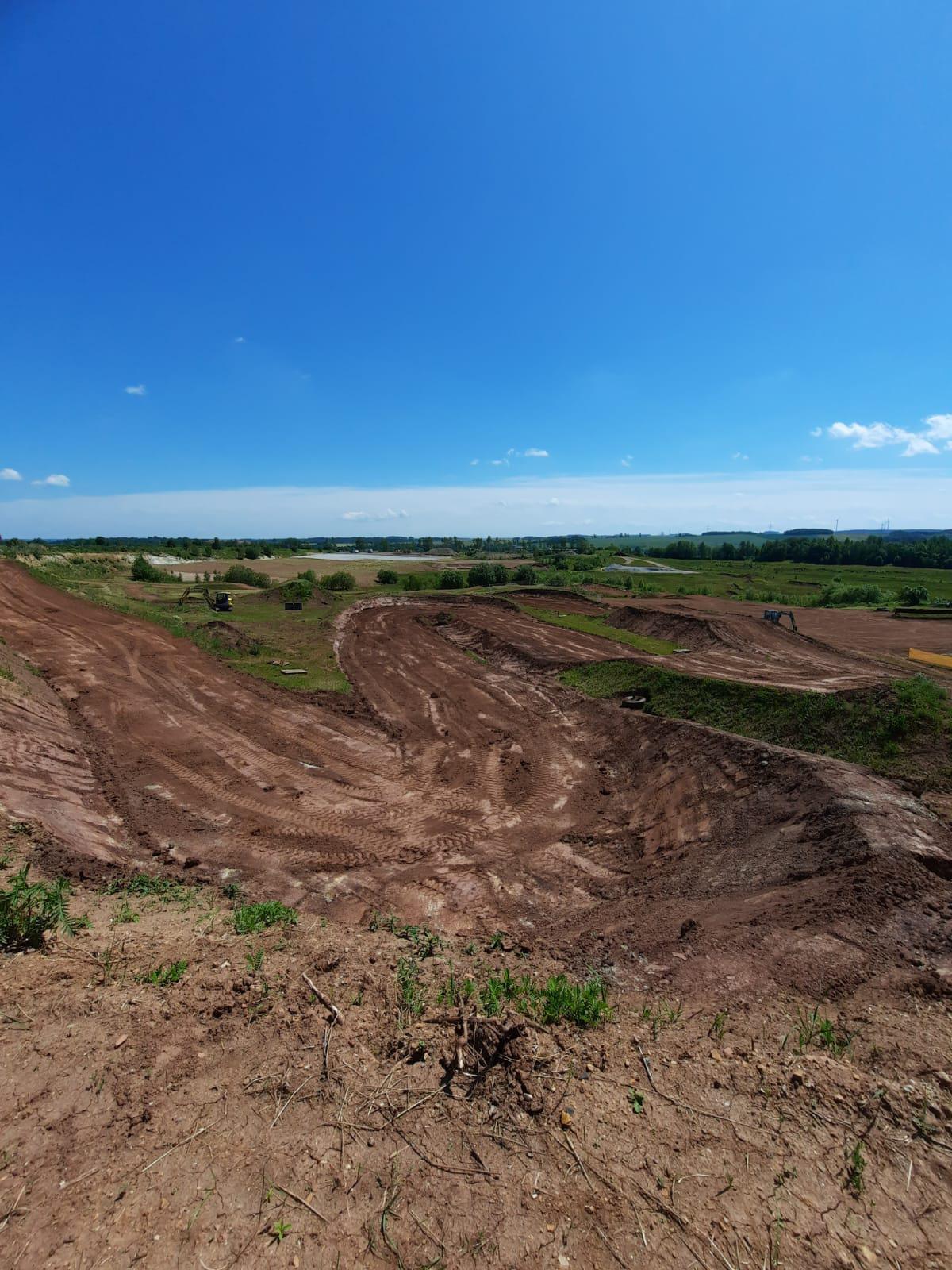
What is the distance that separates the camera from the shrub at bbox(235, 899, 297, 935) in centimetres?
708

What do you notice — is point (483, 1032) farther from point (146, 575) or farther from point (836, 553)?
point (836, 553)

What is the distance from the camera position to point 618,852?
11.2 m

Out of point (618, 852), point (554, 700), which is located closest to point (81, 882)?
point (618, 852)

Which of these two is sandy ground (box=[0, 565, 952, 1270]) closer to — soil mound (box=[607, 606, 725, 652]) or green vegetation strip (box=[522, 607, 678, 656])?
green vegetation strip (box=[522, 607, 678, 656])

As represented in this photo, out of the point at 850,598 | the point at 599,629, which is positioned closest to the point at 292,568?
the point at 599,629

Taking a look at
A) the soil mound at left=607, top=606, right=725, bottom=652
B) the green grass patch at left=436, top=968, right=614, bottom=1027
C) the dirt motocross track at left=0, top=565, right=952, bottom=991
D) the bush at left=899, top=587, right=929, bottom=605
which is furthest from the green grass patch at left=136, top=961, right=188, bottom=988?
the bush at left=899, top=587, right=929, bottom=605

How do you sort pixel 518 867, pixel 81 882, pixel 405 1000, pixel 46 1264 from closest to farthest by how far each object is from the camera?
pixel 46 1264 < pixel 405 1000 < pixel 81 882 < pixel 518 867

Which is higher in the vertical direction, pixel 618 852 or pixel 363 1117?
pixel 363 1117

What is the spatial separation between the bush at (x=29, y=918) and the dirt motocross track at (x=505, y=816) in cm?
326

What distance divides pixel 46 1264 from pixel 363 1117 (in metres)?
1.91

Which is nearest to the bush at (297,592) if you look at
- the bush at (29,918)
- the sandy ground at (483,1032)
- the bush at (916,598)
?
the sandy ground at (483,1032)

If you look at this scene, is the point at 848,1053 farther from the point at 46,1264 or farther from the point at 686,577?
the point at 686,577

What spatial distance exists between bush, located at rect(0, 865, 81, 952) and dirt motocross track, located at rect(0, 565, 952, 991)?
3.26m

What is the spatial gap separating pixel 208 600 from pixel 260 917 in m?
38.3
